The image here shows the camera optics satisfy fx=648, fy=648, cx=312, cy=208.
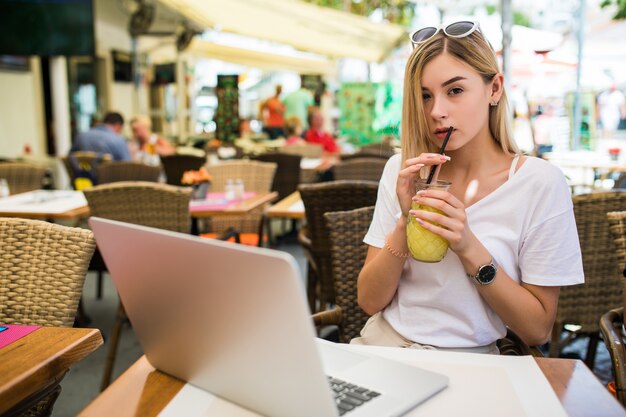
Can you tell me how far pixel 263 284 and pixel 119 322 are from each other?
248 cm

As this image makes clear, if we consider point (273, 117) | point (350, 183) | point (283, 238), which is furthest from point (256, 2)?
point (350, 183)

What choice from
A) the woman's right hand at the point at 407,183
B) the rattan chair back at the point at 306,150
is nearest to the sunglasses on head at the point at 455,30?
the woman's right hand at the point at 407,183

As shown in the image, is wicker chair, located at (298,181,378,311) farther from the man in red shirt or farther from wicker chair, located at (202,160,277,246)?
the man in red shirt

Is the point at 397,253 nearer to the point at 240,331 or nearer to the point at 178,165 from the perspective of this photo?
the point at 240,331

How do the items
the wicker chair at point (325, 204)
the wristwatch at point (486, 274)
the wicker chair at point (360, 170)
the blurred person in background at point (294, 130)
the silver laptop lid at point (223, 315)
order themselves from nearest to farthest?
the silver laptop lid at point (223, 315)
the wristwatch at point (486, 274)
the wicker chair at point (325, 204)
the wicker chair at point (360, 170)
the blurred person in background at point (294, 130)

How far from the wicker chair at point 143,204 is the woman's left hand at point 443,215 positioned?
2.05 m

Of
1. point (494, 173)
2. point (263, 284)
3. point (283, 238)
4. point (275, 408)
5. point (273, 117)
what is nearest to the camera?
point (263, 284)

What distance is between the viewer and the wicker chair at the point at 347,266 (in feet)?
6.68

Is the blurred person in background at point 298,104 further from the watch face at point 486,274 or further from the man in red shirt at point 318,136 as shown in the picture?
the watch face at point 486,274

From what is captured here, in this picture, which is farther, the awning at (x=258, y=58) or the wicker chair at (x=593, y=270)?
the awning at (x=258, y=58)

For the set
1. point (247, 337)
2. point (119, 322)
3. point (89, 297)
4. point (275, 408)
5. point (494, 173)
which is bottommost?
point (89, 297)

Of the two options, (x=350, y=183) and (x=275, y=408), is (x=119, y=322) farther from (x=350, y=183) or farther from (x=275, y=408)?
(x=275, y=408)

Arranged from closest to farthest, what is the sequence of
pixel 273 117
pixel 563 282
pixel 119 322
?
pixel 563 282
pixel 119 322
pixel 273 117

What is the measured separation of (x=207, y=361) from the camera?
1014 millimetres
